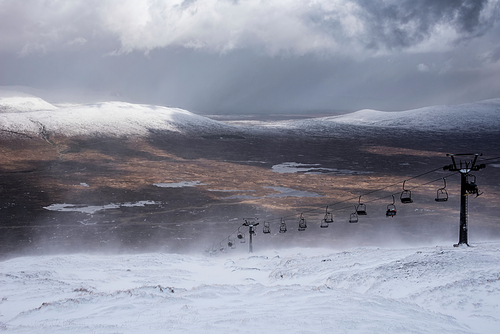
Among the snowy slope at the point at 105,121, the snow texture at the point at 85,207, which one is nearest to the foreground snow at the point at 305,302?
the snow texture at the point at 85,207

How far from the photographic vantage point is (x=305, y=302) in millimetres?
18250

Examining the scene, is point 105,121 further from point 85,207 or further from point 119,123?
point 85,207

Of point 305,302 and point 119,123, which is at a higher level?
point 119,123

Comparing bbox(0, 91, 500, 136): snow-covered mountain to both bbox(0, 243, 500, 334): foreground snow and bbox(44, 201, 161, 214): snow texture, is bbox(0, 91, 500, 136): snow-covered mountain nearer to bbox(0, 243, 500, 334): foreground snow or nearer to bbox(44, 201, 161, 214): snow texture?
bbox(44, 201, 161, 214): snow texture

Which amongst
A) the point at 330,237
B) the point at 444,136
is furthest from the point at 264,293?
the point at 444,136

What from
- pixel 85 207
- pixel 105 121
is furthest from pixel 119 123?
pixel 85 207

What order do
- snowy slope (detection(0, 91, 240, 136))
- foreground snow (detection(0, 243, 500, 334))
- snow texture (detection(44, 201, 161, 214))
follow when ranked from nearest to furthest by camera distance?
foreground snow (detection(0, 243, 500, 334))
snow texture (detection(44, 201, 161, 214))
snowy slope (detection(0, 91, 240, 136))

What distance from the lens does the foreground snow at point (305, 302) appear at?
1489 centimetres

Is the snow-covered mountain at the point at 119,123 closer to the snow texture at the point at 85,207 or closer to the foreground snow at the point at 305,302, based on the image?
the snow texture at the point at 85,207

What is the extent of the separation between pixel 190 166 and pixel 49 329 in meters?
101

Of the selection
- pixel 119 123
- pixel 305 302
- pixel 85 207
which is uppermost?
pixel 119 123

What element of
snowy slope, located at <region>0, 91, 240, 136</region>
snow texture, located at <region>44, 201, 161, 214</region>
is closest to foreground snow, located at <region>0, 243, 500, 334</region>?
snow texture, located at <region>44, 201, 161, 214</region>

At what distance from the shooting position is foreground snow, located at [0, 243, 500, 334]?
14.9 meters

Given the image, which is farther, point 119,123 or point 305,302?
point 119,123
